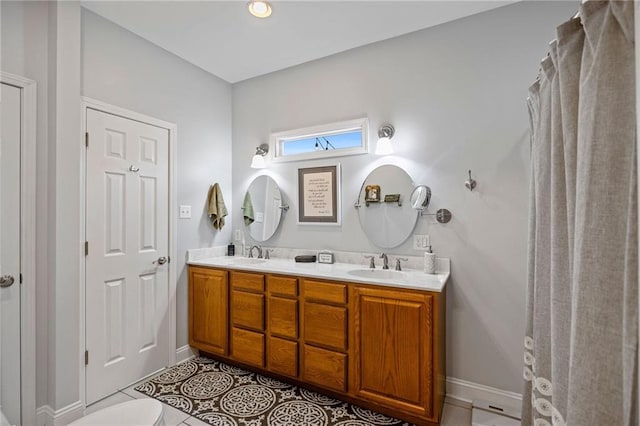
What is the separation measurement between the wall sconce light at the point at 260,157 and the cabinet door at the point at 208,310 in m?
1.15

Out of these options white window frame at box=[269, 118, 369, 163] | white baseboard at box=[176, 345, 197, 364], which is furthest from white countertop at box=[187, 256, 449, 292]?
white window frame at box=[269, 118, 369, 163]

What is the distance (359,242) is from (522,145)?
4.66 feet

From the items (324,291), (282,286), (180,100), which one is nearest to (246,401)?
(282,286)

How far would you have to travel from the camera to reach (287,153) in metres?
3.12

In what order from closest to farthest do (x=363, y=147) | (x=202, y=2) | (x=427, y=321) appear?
(x=427, y=321) → (x=202, y=2) → (x=363, y=147)

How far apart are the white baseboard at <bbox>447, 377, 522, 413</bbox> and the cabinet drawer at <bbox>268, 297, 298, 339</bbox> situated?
4.05 feet

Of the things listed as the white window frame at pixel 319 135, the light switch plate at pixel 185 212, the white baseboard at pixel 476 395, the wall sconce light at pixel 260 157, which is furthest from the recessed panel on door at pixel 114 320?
the white baseboard at pixel 476 395

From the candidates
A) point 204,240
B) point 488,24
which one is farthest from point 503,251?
point 204,240

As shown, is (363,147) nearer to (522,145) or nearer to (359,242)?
(359,242)

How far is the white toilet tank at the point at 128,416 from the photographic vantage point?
1.40 metres

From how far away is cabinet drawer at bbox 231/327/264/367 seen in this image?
248cm

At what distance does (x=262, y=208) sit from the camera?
10.4ft

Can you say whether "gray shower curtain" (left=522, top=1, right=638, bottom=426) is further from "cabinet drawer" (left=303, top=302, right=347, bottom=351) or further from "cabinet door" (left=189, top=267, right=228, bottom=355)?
"cabinet door" (left=189, top=267, right=228, bottom=355)

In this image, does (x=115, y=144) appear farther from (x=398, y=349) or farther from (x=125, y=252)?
(x=398, y=349)
